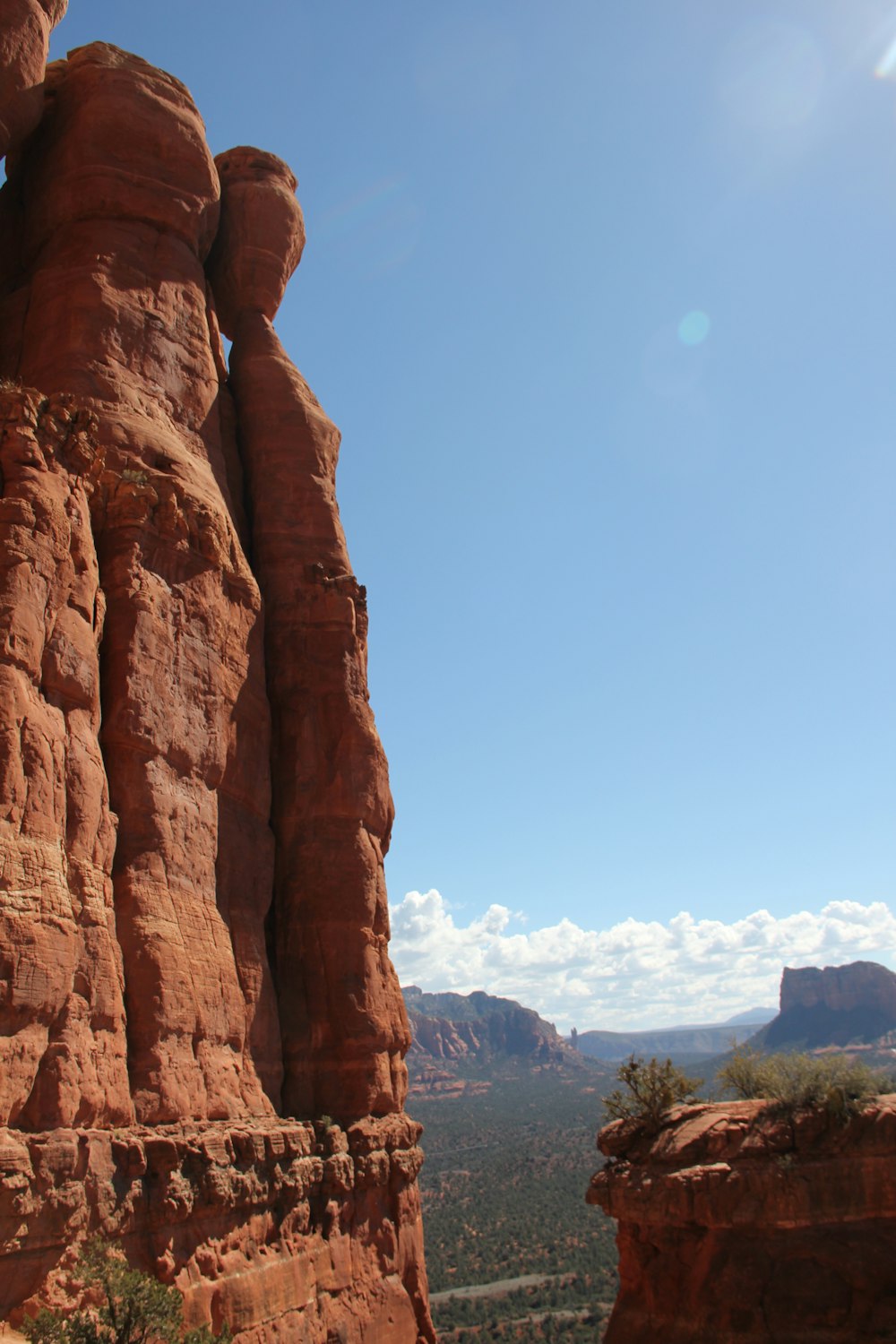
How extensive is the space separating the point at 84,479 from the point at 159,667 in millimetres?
3583

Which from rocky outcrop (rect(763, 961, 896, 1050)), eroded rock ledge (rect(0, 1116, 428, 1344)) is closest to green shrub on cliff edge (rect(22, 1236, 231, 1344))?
eroded rock ledge (rect(0, 1116, 428, 1344))

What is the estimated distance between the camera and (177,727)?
1955cm

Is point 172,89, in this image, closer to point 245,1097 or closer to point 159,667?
point 159,667

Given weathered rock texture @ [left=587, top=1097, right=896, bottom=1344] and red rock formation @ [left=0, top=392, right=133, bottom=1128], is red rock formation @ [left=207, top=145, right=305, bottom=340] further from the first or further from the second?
weathered rock texture @ [left=587, top=1097, right=896, bottom=1344]

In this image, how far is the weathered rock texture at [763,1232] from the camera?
1772 cm

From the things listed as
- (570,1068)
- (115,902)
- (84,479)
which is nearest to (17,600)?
(84,479)

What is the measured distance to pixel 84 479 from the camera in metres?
18.1

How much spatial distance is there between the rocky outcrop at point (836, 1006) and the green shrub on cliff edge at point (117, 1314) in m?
152

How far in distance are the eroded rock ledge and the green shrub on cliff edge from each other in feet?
1.20

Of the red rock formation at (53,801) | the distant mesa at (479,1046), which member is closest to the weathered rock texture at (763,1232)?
the red rock formation at (53,801)

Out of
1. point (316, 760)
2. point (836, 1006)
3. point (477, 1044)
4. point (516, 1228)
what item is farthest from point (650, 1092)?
point (477, 1044)

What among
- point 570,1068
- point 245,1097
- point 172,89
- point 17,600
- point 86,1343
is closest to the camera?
point 86,1343

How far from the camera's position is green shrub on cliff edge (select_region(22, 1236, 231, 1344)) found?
12.6 metres

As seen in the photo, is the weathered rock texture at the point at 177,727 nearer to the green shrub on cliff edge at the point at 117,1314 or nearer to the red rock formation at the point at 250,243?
the red rock formation at the point at 250,243
